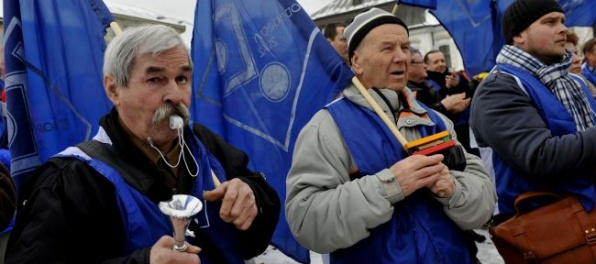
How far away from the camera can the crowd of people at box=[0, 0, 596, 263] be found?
156cm

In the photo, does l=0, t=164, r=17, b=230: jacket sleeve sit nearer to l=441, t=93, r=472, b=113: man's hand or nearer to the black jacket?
the black jacket

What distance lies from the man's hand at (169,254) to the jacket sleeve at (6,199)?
1354 mm

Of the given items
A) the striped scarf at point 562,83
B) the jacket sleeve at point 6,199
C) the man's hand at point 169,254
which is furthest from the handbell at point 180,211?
the striped scarf at point 562,83

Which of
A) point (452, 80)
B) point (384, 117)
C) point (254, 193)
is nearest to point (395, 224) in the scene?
point (384, 117)

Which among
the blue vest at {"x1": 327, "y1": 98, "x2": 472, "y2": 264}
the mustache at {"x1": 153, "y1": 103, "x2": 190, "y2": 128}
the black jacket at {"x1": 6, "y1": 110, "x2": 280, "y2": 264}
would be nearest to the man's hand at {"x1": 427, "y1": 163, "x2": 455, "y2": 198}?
the blue vest at {"x1": 327, "y1": 98, "x2": 472, "y2": 264}

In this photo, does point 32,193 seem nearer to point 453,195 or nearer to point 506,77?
point 453,195

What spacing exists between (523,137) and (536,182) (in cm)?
26

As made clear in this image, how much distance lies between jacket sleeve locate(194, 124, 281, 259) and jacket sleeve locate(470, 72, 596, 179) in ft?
3.90

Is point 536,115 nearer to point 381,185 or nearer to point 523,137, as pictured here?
point 523,137

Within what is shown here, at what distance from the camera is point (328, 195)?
6.81ft

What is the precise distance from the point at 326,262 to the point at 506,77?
1.31 meters

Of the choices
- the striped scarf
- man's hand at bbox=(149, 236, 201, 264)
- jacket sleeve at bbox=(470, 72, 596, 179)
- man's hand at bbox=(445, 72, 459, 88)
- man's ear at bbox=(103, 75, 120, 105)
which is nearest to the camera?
man's hand at bbox=(149, 236, 201, 264)

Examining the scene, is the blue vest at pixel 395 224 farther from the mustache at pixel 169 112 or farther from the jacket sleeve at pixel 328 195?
the mustache at pixel 169 112

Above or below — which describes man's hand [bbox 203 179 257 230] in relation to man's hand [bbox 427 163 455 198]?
above
